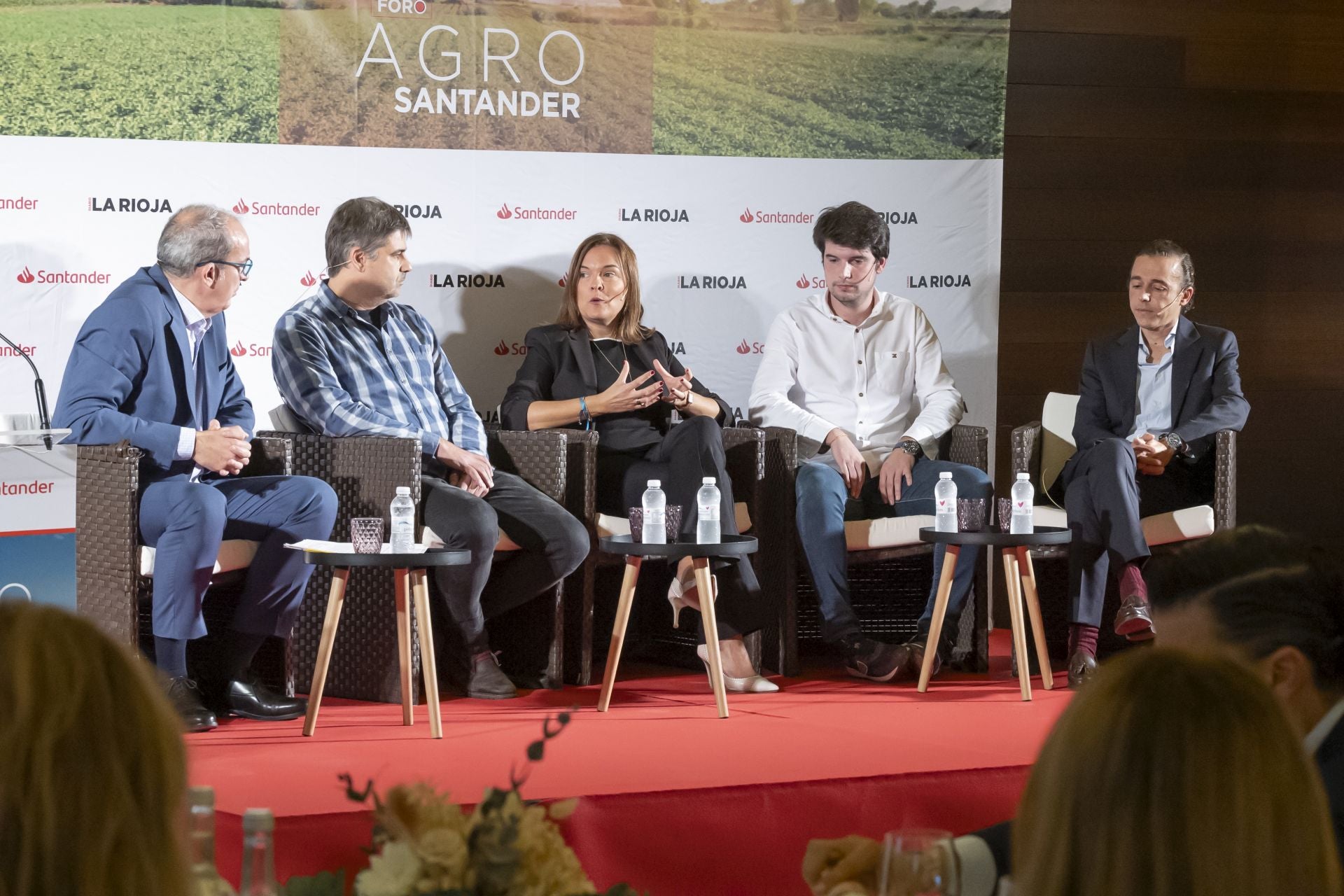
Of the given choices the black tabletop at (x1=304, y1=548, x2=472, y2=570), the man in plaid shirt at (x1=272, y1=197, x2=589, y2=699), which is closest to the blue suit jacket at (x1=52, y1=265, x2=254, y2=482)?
the man in plaid shirt at (x1=272, y1=197, x2=589, y2=699)

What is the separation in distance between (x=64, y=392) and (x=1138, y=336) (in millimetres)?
2988

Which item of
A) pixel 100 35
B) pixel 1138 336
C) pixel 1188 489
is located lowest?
pixel 1188 489

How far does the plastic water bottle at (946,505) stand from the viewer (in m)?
4.06

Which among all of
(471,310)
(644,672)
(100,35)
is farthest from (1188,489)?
(100,35)

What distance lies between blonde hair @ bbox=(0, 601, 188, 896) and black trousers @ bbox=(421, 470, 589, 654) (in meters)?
2.96

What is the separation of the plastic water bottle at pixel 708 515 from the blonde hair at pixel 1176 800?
2.81m

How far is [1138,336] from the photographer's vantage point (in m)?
4.56

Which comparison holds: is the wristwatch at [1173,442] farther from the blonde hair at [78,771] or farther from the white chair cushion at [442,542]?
the blonde hair at [78,771]

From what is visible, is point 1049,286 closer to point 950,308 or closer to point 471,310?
point 950,308

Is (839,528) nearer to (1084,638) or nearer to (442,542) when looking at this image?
(1084,638)

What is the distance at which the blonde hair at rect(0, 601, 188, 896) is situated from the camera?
0.80 meters

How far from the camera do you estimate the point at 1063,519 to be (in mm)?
4355

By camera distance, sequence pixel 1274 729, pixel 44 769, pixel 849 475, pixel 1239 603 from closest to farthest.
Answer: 1. pixel 44 769
2. pixel 1274 729
3. pixel 1239 603
4. pixel 849 475

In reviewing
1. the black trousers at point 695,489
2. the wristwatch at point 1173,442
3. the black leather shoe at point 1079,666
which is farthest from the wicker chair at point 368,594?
A: the wristwatch at point 1173,442
